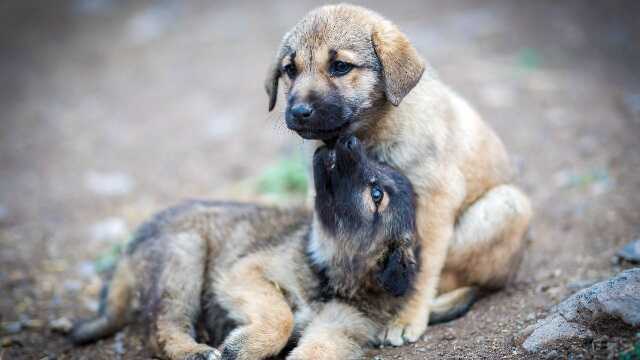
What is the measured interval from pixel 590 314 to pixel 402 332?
4.63 ft

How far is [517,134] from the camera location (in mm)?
8555

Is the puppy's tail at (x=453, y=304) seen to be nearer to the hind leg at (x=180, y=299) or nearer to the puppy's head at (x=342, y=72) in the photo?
the puppy's head at (x=342, y=72)

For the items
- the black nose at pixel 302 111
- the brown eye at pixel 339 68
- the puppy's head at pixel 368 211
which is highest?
the brown eye at pixel 339 68

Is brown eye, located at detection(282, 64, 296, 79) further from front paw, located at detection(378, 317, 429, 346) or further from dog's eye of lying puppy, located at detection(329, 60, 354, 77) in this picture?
front paw, located at detection(378, 317, 429, 346)

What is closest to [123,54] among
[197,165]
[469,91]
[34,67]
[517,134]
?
[34,67]

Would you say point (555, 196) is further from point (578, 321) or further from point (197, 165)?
point (197, 165)

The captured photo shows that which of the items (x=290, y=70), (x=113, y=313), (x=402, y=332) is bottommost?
(x=113, y=313)

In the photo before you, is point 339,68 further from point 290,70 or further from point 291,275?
point 291,275

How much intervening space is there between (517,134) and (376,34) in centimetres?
385

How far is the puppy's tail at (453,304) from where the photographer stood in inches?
217

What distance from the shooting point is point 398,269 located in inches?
202

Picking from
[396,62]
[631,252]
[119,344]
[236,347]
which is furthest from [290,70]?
A: [631,252]

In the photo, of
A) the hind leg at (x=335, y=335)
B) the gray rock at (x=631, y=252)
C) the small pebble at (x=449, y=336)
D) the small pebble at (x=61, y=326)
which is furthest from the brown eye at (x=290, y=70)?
the gray rock at (x=631, y=252)

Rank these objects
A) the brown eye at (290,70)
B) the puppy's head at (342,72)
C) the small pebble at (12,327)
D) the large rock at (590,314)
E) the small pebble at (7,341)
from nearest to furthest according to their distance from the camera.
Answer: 1. the large rock at (590,314)
2. the puppy's head at (342,72)
3. the brown eye at (290,70)
4. the small pebble at (7,341)
5. the small pebble at (12,327)
